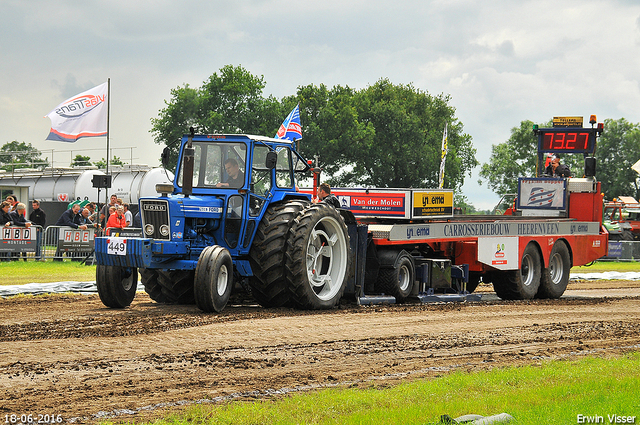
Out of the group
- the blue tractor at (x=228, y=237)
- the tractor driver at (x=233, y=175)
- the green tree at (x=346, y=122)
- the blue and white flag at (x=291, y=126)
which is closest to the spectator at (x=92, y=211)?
the blue and white flag at (x=291, y=126)

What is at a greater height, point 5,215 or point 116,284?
point 5,215

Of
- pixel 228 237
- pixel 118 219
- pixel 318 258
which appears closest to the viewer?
pixel 228 237

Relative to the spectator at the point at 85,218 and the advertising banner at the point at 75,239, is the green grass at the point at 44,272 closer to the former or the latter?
the advertising banner at the point at 75,239

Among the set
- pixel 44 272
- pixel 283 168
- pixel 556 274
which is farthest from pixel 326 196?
pixel 44 272

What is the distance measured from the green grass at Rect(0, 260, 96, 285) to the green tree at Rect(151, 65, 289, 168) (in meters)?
38.5

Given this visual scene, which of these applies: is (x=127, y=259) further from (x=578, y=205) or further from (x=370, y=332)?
(x=578, y=205)

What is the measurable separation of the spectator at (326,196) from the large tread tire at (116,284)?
131 inches

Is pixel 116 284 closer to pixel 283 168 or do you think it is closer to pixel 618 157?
pixel 283 168

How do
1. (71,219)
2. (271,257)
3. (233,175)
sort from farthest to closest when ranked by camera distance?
(71,219) < (233,175) < (271,257)

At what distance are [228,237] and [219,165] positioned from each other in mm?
1119

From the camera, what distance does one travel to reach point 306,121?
62.9 m

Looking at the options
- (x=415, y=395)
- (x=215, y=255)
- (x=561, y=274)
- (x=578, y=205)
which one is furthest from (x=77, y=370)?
(x=578, y=205)

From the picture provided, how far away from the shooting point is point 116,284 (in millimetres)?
11258

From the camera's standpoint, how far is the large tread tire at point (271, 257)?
11219 millimetres
